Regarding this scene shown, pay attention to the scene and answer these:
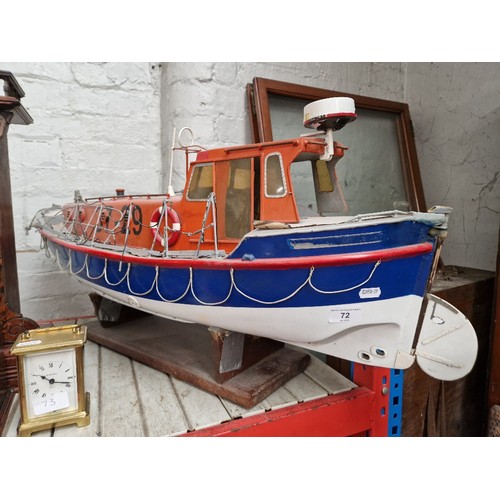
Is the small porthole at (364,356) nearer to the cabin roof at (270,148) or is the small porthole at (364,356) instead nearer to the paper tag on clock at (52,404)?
the cabin roof at (270,148)

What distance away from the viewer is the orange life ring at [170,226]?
1720 millimetres

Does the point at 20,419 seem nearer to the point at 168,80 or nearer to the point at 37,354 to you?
the point at 37,354

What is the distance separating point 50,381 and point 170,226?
809 millimetres

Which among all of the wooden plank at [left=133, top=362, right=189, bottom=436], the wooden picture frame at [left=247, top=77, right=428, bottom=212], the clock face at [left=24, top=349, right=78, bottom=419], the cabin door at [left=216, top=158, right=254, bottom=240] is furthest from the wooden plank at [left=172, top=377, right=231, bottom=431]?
the wooden picture frame at [left=247, top=77, right=428, bottom=212]

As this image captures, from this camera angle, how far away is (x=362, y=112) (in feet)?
8.67

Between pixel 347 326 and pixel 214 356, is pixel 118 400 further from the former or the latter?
pixel 347 326

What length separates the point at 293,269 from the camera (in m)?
1.37

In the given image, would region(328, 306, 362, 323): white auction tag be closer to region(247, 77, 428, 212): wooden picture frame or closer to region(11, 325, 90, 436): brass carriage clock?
region(11, 325, 90, 436): brass carriage clock

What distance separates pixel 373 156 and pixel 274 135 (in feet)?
2.43

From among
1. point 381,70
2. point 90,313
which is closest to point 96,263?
point 90,313

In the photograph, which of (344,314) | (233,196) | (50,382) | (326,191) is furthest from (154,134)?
(344,314)

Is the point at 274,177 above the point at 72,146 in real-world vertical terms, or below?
below

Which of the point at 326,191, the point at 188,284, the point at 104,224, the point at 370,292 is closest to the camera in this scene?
the point at 370,292

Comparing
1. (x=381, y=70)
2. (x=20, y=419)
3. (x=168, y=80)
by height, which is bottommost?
(x=20, y=419)
